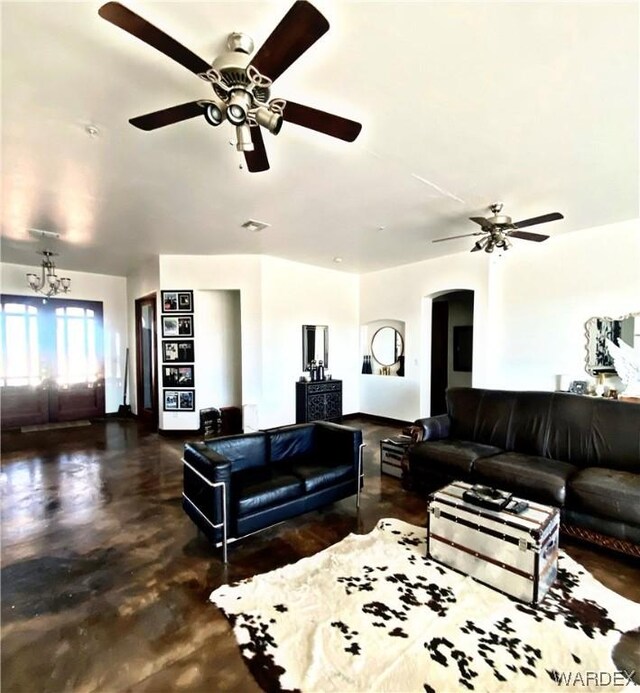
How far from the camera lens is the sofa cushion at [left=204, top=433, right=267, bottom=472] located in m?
3.09

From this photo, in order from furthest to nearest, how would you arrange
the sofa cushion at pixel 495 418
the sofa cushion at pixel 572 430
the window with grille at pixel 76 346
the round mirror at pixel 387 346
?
the window with grille at pixel 76 346
the round mirror at pixel 387 346
the sofa cushion at pixel 495 418
the sofa cushion at pixel 572 430

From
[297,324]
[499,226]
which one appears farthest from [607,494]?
[297,324]

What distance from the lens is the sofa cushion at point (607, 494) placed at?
254 centimetres

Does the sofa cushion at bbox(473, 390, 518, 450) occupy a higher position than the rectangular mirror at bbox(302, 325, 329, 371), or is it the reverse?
the rectangular mirror at bbox(302, 325, 329, 371)

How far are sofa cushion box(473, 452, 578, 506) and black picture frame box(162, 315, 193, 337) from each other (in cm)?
491

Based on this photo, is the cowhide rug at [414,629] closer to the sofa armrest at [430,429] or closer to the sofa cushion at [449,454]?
the sofa cushion at [449,454]

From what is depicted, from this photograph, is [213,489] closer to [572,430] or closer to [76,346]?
[572,430]

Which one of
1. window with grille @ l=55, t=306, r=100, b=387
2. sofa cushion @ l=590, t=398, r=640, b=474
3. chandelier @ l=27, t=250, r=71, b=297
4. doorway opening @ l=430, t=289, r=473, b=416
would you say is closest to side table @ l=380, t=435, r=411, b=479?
sofa cushion @ l=590, t=398, r=640, b=474

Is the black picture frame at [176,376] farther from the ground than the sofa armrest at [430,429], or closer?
farther from the ground

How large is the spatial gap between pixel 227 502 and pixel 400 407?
4887 mm

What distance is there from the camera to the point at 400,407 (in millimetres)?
6941

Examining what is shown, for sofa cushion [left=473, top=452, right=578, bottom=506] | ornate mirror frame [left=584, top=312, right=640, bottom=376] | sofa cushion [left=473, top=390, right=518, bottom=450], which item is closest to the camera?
sofa cushion [left=473, top=452, right=578, bottom=506]

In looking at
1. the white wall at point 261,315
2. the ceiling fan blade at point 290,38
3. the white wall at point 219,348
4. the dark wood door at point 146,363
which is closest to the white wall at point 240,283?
the white wall at point 261,315

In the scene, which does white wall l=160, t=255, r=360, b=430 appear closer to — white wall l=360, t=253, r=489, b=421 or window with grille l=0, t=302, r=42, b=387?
white wall l=360, t=253, r=489, b=421
